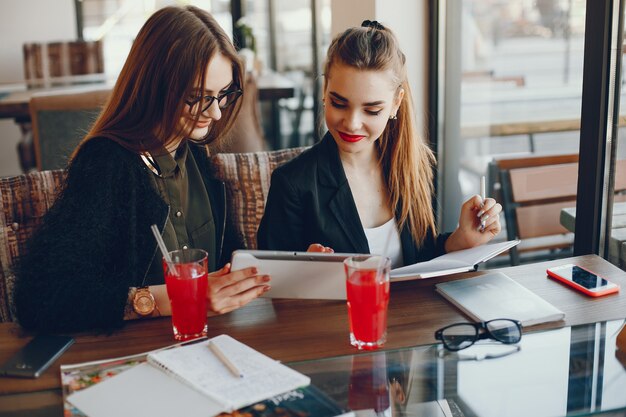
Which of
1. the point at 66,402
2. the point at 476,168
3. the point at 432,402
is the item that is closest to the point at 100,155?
the point at 66,402

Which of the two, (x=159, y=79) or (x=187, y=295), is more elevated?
(x=159, y=79)

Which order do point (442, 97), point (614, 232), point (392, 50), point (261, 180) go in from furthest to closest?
A: point (442, 97) → point (261, 180) → point (614, 232) → point (392, 50)

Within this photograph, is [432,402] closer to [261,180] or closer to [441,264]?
[441,264]

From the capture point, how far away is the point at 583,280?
1.39 m

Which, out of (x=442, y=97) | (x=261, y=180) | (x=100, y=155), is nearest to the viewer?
(x=100, y=155)

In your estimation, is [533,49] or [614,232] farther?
[533,49]

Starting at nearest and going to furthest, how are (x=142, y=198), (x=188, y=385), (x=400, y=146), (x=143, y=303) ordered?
(x=188, y=385) → (x=143, y=303) → (x=142, y=198) → (x=400, y=146)

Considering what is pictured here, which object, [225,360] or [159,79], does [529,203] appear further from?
[225,360]

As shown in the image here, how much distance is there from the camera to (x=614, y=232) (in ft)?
5.89

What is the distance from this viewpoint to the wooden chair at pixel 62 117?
9.93 feet

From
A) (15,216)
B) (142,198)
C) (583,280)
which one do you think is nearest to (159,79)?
(142,198)

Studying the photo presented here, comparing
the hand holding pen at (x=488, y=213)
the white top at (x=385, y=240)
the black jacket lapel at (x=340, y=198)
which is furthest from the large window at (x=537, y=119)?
the black jacket lapel at (x=340, y=198)

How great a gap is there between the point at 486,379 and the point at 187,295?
505 millimetres

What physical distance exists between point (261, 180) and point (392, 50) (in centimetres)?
64
